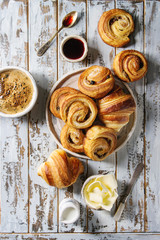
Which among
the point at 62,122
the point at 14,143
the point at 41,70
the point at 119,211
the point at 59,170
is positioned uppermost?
the point at 41,70

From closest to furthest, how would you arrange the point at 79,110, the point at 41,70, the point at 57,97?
the point at 79,110 → the point at 57,97 → the point at 41,70

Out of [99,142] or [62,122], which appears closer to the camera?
[99,142]

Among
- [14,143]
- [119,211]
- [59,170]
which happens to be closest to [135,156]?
[119,211]

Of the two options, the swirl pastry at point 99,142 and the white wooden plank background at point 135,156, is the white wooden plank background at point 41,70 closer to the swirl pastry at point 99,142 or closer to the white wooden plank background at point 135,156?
the swirl pastry at point 99,142

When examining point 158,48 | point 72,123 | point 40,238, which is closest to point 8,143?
point 72,123

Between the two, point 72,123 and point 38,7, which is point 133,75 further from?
point 38,7

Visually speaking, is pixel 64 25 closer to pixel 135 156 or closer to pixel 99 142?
pixel 99 142

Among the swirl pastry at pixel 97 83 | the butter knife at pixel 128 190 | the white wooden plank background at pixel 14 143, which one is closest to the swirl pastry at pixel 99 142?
the swirl pastry at pixel 97 83

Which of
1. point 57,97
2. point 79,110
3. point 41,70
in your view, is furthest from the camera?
point 41,70
